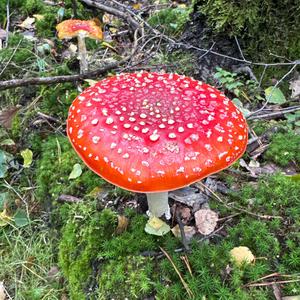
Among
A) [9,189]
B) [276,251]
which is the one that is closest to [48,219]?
[9,189]

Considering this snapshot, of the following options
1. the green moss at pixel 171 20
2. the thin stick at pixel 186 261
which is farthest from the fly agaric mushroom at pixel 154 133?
the green moss at pixel 171 20

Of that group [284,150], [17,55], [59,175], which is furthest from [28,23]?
[284,150]

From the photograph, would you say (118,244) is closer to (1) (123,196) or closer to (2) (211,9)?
(1) (123,196)

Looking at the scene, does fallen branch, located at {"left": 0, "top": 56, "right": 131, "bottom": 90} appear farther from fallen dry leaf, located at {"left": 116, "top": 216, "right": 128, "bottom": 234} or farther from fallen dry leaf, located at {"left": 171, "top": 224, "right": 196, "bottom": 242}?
fallen dry leaf, located at {"left": 171, "top": 224, "right": 196, "bottom": 242}

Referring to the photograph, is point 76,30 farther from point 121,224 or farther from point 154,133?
point 154,133

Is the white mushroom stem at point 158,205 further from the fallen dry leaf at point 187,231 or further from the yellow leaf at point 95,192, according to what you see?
the yellow leaf at point 95,192

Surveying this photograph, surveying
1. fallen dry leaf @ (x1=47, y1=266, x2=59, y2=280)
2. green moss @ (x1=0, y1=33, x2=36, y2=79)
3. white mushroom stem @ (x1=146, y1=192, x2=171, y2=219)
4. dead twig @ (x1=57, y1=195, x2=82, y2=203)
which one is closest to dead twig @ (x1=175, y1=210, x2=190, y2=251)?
white mushroom stem @ (x1=146, y1=192, x2=171, y2=219)
